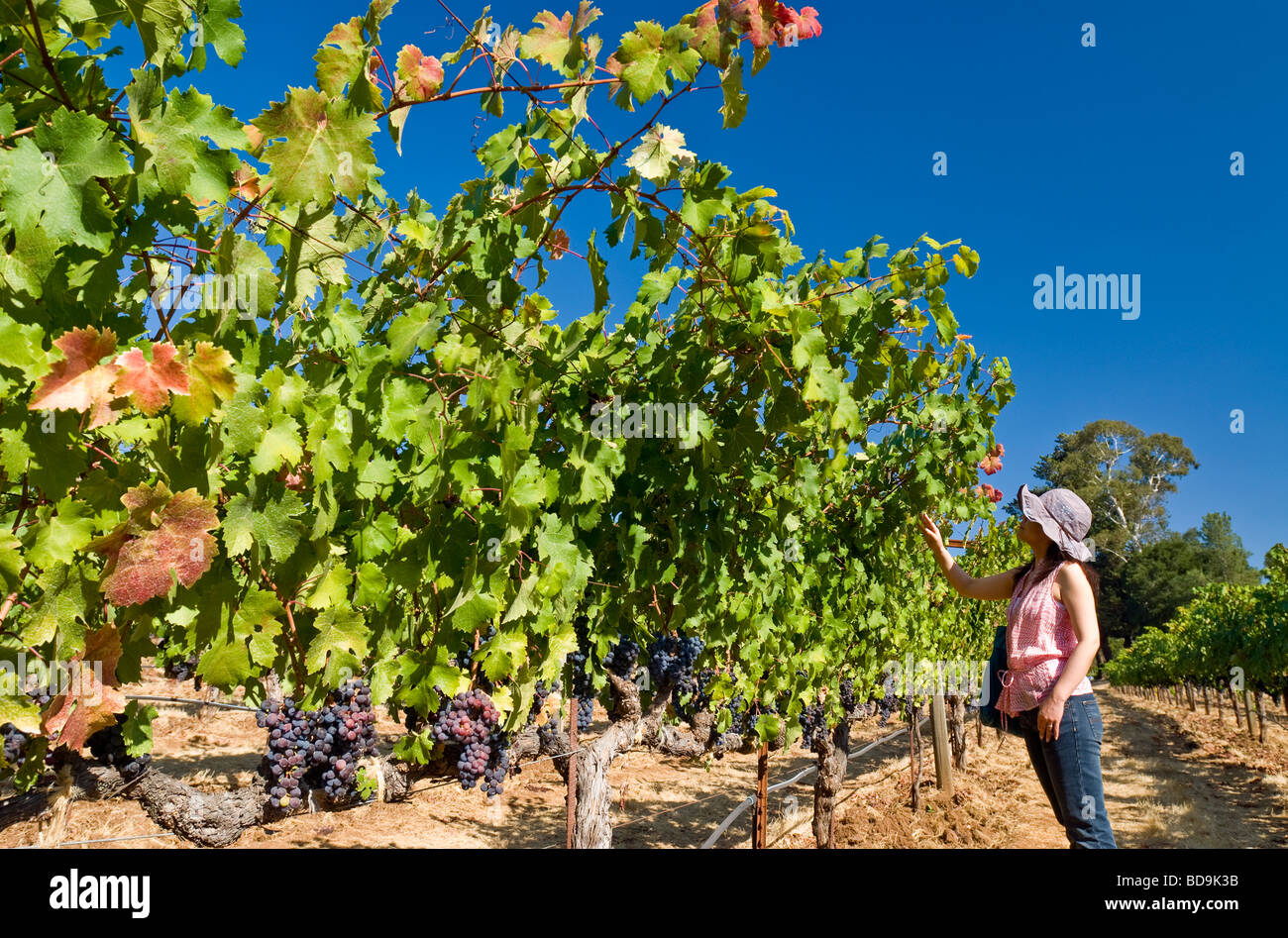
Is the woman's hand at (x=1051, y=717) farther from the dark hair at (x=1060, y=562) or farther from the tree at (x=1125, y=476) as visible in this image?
the tree at (x=1125, y=476)

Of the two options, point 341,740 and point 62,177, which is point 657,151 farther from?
point 341,740

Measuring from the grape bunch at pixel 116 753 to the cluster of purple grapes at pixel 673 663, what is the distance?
9.90ft

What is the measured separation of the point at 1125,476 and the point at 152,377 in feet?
193

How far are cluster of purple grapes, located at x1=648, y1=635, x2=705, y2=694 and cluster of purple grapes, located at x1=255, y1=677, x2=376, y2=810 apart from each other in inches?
75.0

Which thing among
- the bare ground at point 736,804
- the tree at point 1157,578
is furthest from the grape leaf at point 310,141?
the tree at point 1157,578

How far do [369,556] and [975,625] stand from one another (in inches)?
412

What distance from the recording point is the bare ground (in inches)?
279

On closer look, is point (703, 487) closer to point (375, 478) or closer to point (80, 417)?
point (375, 478)

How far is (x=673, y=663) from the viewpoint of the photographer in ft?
18.4

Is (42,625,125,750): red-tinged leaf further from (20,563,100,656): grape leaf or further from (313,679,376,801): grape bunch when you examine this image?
(313,679,376,801): grape bunch

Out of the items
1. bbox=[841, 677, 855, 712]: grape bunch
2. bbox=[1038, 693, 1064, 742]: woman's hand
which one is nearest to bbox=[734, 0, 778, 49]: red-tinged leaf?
bbox=[1038, 693, 1064, 742]: woman's hand

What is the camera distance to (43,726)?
1.31 metres

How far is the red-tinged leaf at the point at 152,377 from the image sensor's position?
1031 mm

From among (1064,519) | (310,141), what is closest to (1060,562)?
(1064,519)
